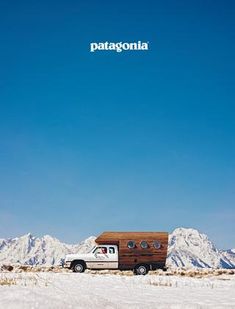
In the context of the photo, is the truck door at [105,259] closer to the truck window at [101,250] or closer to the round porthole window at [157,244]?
the truck window at [101,250]

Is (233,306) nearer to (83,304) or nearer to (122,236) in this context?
(83,304)

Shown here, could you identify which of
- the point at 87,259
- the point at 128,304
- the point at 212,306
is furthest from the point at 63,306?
the point at 87,259

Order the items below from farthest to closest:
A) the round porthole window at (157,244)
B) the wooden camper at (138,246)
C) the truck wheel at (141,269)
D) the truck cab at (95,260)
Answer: the round porthole window at (157,244) → the wooden camper at (138,246) → the truck cab at (95,260) → the truck wheel at (141,269)

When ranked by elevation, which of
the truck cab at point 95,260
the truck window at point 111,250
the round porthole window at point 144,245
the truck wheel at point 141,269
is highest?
the round porthole window at point 144,245

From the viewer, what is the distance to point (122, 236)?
32219mm

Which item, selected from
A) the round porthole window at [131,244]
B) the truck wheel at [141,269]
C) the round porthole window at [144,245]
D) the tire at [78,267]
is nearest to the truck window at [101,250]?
the tire at [78,267]

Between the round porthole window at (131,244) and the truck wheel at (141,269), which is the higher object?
the round porthole window at (131,244)

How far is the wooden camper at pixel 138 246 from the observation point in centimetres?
3174

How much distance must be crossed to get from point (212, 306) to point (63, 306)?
13.1 feet

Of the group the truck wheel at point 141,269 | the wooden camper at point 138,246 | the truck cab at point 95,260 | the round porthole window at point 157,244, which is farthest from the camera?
the round porthole window at point 157,244

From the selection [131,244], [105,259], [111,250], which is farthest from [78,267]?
[131,244]

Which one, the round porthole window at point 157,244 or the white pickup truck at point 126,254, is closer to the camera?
the white pickup truck at point 126,254

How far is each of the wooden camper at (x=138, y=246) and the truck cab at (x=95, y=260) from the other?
464mm

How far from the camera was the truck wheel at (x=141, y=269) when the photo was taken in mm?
31359
